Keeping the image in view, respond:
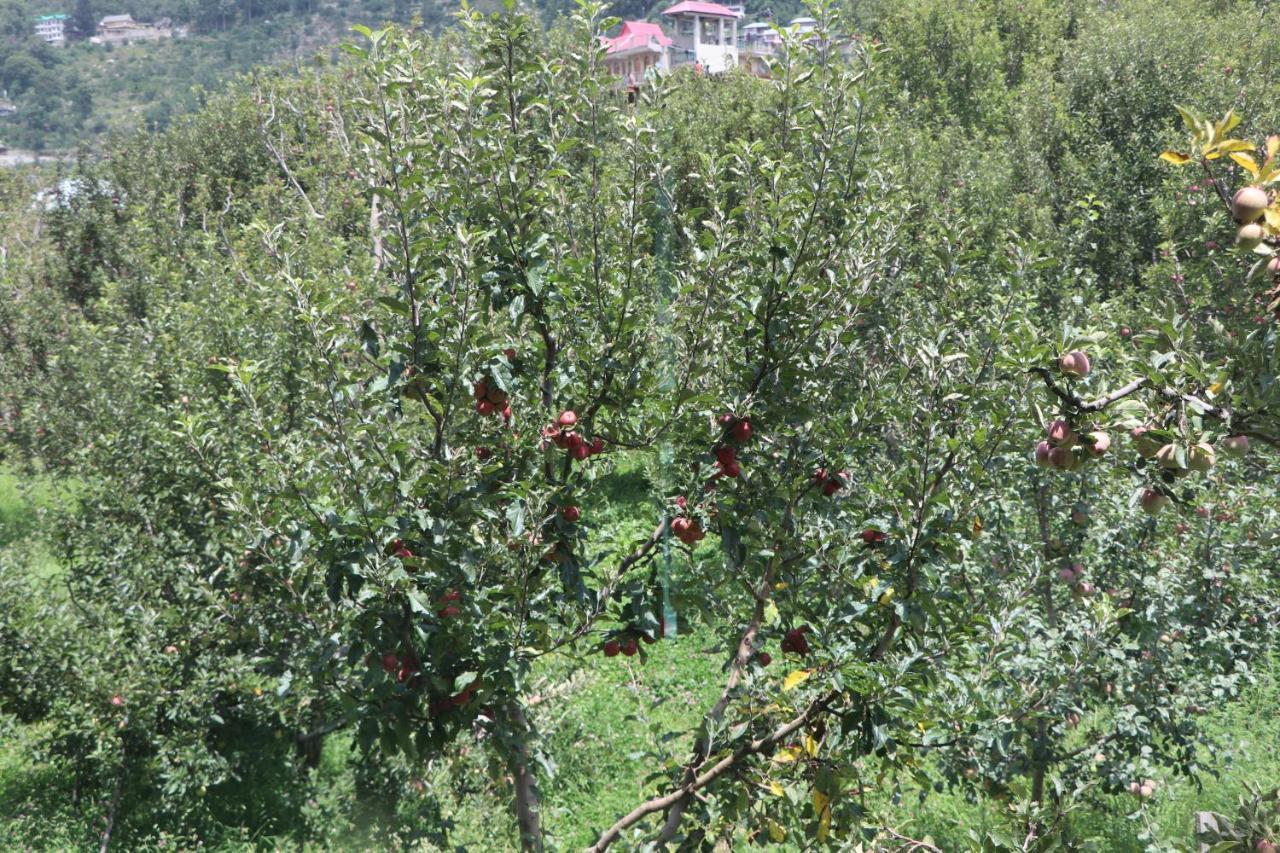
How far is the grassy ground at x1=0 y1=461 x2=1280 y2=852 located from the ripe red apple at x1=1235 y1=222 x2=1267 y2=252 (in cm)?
330

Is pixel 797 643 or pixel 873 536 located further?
pixel 797 643

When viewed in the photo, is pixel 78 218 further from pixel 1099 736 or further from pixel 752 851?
pixel 1099 736

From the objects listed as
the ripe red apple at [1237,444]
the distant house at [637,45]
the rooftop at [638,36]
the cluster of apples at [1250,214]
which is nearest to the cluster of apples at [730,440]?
the ripe red apple at [1237,444]

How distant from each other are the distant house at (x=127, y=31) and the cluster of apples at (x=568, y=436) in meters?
120

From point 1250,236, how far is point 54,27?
445 ft

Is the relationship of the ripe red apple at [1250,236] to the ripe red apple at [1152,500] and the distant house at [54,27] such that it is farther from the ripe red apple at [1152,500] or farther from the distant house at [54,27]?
the distant house at [54,27]

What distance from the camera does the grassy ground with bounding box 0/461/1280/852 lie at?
218 inches

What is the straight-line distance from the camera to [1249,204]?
63.0 inches

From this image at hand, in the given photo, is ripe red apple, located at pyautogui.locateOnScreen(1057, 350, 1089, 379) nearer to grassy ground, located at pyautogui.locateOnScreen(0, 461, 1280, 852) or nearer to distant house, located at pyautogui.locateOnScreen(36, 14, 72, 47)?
grassy ground, located at pyautogui.locateOnScreen(0, 461, 1280, 852)

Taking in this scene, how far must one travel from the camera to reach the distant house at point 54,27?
344 ft

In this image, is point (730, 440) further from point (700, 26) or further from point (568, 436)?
point (700, 26)

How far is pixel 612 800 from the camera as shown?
7152 mm

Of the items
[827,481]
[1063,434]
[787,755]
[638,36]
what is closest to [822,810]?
[787,755]

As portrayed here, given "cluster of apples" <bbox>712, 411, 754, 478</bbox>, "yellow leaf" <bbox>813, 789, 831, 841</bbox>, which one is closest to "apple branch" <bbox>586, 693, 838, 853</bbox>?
"yellow leaf" <bbox>813, 789, 831, 841</bbox>
